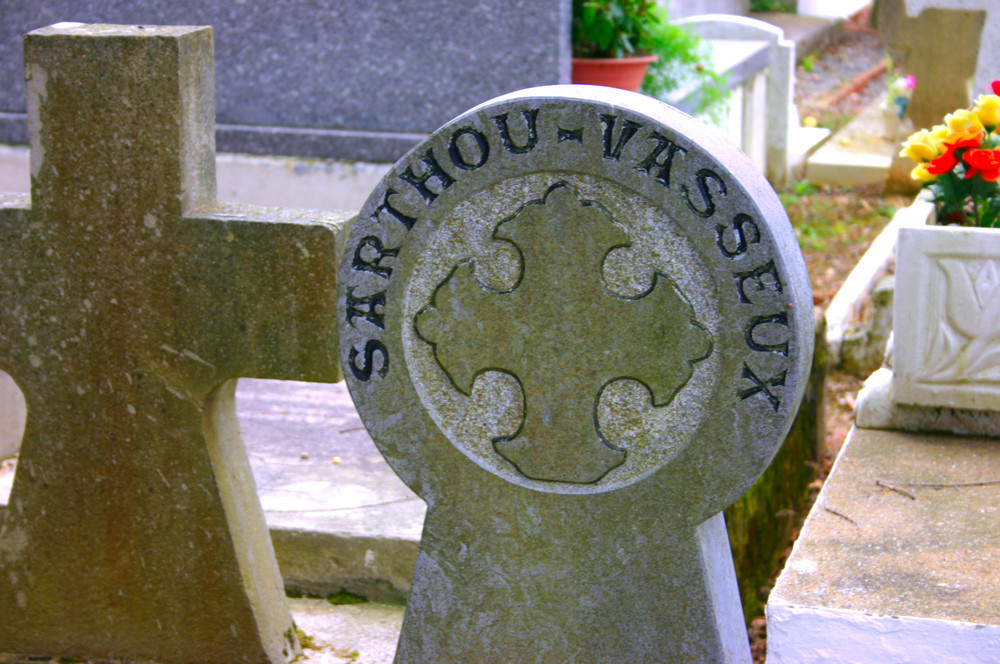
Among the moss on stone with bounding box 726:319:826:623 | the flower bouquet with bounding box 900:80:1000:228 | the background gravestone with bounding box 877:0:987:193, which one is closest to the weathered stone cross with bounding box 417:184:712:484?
the moss on stone with bounding box 726:319:826:623

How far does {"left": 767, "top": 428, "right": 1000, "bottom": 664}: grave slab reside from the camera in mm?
2107

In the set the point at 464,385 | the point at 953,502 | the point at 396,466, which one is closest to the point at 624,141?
the point at 464,385

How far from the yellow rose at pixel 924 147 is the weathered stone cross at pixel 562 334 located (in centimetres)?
156

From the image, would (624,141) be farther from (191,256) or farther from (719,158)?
(191,256)

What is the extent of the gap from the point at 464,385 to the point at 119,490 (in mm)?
856

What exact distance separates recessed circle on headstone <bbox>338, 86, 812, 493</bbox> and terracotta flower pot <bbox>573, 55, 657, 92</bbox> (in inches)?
119

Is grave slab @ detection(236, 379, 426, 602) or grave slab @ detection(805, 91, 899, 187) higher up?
grave slab @ detection(805, 91, 899, 187)

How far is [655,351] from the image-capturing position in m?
2.02

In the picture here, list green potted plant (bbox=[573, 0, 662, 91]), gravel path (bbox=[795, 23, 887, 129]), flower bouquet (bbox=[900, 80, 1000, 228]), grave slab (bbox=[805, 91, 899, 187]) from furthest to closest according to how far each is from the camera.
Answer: gravel path (bbox=[795, 23, 887, 129]) < grave slab (bbox=[805, 91, 899, 187]) < green potted plant (bbox=[573, 0, 662, 91]) < flower bouquet (bbox=[900, 80, 1000, 228])

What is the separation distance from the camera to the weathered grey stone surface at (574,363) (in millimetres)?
1934

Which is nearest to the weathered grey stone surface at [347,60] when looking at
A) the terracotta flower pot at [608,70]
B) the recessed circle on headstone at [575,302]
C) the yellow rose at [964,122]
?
the terracotta flower pot at [608,70]

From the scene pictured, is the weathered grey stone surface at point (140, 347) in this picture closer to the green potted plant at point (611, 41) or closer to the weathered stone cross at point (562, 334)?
the weathered stone cross at point (562, 334)

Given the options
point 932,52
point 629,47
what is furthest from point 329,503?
point 932,52

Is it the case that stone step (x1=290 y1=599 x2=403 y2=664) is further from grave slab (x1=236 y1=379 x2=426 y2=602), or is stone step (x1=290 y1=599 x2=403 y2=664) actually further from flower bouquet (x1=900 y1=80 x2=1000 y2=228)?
flower bouquet (x1=900 y1=80 x2=1000 y2=228)
